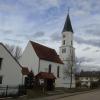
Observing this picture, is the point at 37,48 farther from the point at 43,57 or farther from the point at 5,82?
the point at 5,82

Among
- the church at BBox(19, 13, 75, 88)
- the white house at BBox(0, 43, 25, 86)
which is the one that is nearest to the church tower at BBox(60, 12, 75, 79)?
the church at BBox(19, 13, 75, 88)

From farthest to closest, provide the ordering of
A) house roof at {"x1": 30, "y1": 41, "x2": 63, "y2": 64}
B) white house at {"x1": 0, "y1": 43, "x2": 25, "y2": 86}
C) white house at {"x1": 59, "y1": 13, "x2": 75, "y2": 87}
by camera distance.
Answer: white house at {"x1": 59, "y1": 13, "x2": 75, "y2": 87} < house roof at {"x1": 30, "y1": 41, "x2": 63, "y2": 64} < white house at {"x1": 0, "y1": 43, "x2": 25, "y2": 86}

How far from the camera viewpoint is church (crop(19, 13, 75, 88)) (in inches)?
2170

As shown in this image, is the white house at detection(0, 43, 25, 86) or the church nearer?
the white house at detection(0, 43, 25, 86)

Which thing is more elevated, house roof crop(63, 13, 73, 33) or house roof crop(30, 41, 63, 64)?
house roof crop(63, 13, 73, 33)

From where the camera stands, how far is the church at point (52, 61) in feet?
181

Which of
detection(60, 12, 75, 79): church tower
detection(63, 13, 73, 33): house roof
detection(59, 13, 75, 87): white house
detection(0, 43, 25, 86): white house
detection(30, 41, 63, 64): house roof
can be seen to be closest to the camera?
detection(0, 43, 25, 86): white house

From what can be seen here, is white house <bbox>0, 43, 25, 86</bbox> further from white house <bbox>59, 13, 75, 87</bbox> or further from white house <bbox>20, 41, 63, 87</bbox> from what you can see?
white house <bbox>59, 13, 75, 87</bbox>

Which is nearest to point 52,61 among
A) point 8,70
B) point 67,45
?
point 67,45

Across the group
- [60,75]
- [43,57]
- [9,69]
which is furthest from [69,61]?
[9,69]

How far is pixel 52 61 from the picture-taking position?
62.7m

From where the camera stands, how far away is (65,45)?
7750 cm

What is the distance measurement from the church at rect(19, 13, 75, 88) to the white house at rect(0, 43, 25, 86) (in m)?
12.7

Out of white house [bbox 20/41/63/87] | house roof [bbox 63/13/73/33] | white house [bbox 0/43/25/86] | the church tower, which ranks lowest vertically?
white house [bbox 0/43/25/86]
